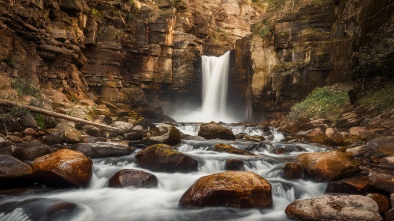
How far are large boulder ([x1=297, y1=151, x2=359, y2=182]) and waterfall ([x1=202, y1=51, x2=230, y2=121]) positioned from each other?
20319mm

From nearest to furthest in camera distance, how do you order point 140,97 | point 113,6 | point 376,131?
point 376,131 → point 113,6 → point 140,97

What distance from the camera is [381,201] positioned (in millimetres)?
4590

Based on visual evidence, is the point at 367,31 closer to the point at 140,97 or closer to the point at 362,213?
the point at 362,213

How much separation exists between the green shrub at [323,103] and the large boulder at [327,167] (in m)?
8.55

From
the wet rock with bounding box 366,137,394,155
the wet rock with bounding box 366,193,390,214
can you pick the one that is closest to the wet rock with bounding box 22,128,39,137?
the wet rock with bounding box 366,193,390,214

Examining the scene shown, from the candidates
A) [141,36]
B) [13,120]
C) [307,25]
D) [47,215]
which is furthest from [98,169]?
[141,36]

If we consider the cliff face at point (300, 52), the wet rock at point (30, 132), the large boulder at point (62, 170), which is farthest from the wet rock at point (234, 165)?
the cliff face at point (300, 52)

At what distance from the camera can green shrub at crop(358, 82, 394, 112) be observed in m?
11.4

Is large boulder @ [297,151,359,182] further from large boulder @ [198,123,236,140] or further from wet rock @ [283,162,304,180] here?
large boulder @ [198,123,236,140]

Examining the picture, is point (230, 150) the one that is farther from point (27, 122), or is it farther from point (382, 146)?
point (27, 122)

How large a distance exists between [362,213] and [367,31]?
1151 centimetres

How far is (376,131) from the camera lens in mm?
9961

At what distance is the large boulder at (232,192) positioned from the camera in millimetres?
5066

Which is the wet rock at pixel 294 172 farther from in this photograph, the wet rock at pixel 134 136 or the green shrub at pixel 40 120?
the green shrub at pixel 40 120
